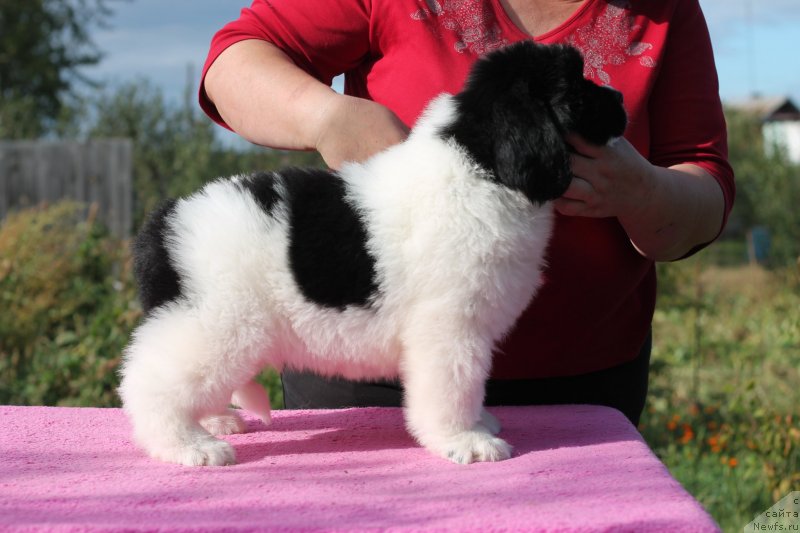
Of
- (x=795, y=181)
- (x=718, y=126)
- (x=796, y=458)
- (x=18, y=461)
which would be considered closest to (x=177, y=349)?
(x=18, y=461)

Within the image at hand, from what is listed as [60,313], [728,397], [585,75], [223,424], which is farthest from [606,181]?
[60,313]

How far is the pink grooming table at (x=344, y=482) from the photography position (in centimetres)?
158

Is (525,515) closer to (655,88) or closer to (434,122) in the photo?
(434,122)

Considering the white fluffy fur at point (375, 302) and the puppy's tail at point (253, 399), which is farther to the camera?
the puppy's tail at point (253, 399)

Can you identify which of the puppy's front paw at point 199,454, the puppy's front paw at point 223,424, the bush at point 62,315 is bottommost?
the bush at point 62,315

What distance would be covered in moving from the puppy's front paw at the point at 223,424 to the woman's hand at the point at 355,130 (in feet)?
2.40

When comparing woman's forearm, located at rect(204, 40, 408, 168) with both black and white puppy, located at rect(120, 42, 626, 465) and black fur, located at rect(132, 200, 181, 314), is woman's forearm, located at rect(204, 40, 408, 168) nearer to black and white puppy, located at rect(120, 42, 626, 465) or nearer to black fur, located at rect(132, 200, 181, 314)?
black and white puppy, located at rect(120, 42, 626, 465)

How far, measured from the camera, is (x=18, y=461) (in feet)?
6.54

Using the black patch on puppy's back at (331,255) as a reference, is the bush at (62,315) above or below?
below

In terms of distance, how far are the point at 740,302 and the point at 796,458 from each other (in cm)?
497

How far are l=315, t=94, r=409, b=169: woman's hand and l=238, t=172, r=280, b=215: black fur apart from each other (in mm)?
202

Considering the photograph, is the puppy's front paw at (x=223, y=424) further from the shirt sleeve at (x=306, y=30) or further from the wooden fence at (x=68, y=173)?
the wooden fence at (x=68, y=173)

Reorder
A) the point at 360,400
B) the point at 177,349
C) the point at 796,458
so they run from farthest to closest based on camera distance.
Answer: the point at 796,458 < the point at 360,400 < the point at 177,349

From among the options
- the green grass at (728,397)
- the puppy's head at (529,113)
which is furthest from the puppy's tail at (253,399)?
the green grass at (728,397)
